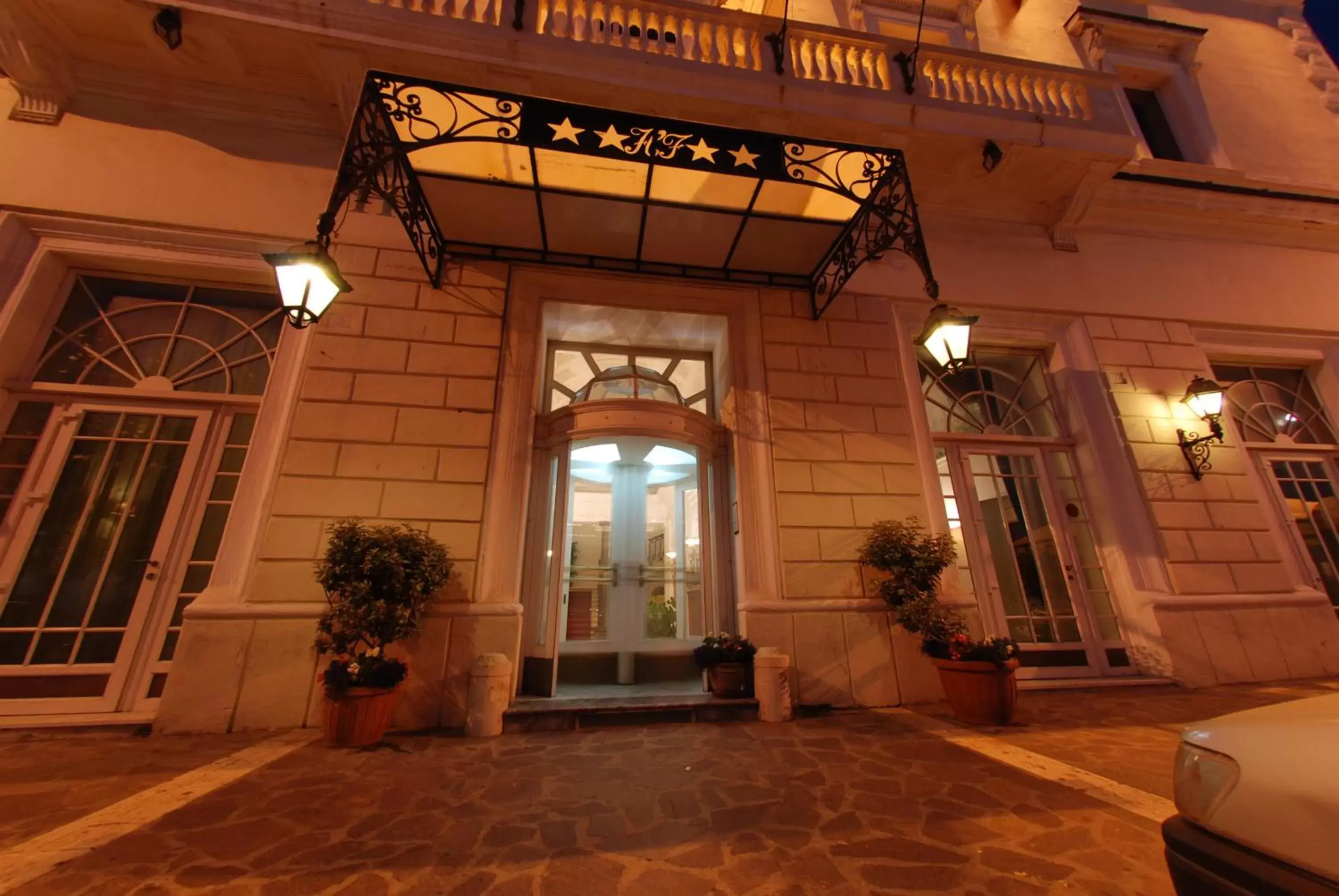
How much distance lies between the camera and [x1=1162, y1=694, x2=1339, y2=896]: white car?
876 mm

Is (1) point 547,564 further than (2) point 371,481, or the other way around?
(1) point 547,564

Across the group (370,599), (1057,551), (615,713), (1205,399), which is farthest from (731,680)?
(1205,399)

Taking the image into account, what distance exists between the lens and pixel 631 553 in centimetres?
557

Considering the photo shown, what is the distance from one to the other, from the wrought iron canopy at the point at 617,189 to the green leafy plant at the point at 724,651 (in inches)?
126

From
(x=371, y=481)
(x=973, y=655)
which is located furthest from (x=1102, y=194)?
(x=371, y=481)

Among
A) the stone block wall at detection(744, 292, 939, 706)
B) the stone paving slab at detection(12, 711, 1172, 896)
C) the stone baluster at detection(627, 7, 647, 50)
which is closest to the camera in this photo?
the stone paving slab at detection(12, 711, 1172, 896)

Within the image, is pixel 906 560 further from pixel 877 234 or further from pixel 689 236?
pixel 689 236

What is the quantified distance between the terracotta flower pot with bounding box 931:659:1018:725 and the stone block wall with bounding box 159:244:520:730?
3326 mm

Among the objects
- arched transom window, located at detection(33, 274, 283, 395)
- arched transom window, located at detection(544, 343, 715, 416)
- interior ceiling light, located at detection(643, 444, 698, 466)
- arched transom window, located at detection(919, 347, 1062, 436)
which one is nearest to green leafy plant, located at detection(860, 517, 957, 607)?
arched transom window, located at detection(919, 347, 1062, 436)

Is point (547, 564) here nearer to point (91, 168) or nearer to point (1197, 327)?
point (91, 168)

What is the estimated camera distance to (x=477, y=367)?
4.56 metres

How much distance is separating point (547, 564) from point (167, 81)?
19.3 feet

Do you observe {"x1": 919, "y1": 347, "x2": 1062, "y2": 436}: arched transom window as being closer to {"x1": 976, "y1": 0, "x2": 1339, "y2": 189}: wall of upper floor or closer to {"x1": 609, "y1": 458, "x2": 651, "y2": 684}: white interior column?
{"x1": 609, "y1": 458, "x2": 651, "y2": 684}: white interior column

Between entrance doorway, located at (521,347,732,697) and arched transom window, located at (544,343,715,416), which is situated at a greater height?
arched transom window, located at (544,343,715,416)
